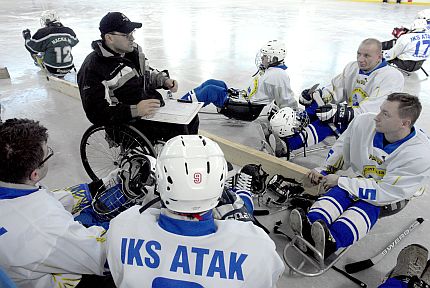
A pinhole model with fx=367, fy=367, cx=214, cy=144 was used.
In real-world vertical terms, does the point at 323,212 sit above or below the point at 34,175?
below

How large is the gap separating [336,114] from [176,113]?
1369mm

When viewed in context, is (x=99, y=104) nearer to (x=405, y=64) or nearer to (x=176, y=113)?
(x=176, y=113)

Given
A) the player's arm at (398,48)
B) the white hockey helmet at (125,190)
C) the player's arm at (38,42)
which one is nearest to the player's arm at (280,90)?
the white hockey helmet at (125,190)

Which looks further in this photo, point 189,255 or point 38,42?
point 38,42

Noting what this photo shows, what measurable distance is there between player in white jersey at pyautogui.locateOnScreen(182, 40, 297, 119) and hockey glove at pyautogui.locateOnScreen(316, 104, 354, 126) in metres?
0.42

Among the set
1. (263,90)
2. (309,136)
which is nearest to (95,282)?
(309,136)

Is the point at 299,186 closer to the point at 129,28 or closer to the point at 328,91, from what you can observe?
the point at 328,91

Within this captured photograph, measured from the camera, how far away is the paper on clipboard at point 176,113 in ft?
8.09

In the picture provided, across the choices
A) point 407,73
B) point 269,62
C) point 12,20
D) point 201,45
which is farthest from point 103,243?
point 12,20

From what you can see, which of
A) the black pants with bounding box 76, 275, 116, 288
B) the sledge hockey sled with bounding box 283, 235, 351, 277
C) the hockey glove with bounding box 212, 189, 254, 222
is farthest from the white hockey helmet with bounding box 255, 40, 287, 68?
the black pants with bounding box 76, 275, 116, 288

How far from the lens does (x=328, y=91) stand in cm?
344

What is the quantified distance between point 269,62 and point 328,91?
2.03ft

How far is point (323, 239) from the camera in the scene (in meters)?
1.87

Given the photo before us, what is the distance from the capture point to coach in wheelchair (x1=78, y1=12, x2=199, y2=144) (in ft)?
7.70
